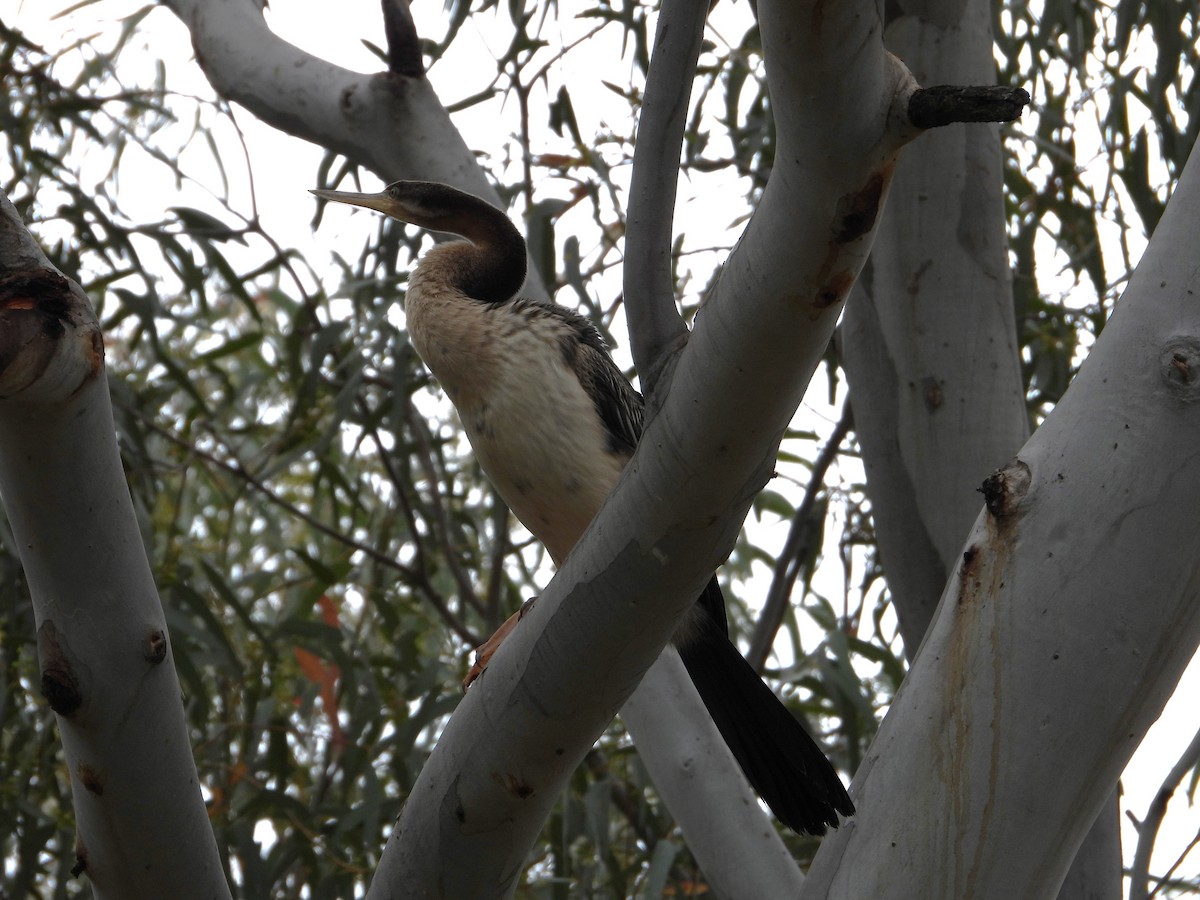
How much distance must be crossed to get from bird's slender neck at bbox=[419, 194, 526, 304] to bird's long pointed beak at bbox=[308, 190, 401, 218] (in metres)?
0.09

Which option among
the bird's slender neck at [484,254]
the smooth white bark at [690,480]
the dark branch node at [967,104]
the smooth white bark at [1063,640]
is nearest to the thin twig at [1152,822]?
the smooth white bark at [1063,640]

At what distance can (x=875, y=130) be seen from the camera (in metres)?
0.74

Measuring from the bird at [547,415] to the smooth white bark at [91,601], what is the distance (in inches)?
Answer: 24.3

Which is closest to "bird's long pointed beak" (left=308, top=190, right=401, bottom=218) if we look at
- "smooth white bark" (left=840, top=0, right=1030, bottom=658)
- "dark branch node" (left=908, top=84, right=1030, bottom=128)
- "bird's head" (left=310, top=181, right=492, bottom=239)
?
"bird's head" (left=310, top=181, right=492, bottom=239)

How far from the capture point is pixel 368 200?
6.89ft

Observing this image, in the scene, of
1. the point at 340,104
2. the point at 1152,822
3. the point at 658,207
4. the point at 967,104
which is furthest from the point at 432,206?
the point at 967,104

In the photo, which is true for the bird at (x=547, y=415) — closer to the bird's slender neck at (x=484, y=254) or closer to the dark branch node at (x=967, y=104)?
the bird's slender neck at (x=484, y=254)

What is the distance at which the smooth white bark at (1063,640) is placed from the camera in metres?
0.90

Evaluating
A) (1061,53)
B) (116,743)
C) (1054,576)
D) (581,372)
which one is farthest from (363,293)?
(1054,576)

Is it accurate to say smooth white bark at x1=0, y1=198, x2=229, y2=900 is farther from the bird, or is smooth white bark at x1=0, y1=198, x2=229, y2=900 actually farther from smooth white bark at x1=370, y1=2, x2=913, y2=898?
the bird

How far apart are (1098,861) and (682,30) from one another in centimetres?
94

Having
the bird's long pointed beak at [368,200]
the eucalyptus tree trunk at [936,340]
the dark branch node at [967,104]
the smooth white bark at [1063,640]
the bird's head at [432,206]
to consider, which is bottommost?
the smooth white bark at [1063,640]

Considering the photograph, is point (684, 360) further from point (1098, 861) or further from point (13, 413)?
point (1098, 861)

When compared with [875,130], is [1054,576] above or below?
below
